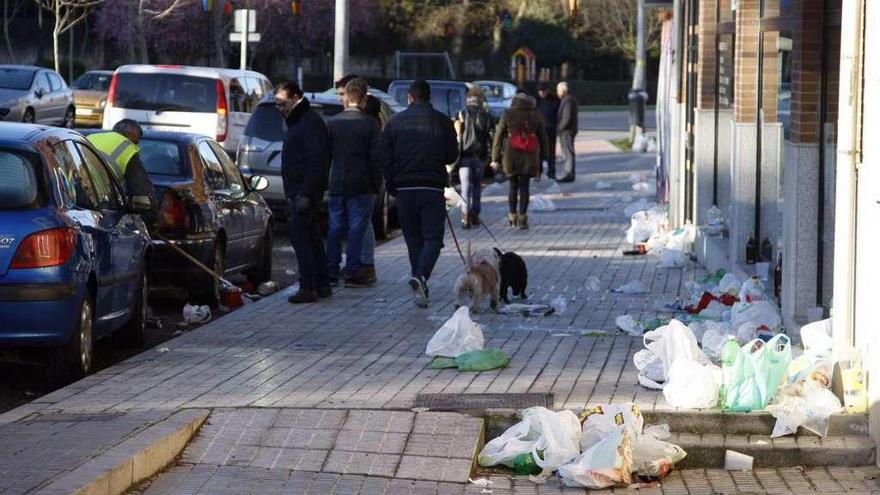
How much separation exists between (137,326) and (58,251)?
210 centimetres

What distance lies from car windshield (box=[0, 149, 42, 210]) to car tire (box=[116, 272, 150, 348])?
1796 mm

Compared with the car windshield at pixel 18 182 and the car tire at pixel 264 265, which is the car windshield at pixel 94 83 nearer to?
the car tire at pixel 264 265

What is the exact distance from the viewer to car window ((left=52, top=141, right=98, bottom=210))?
30.9 ft

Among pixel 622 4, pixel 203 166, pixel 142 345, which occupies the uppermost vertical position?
pixel 622 4

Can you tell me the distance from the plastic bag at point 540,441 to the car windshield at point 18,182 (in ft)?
10.3

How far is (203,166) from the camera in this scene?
13.6 m

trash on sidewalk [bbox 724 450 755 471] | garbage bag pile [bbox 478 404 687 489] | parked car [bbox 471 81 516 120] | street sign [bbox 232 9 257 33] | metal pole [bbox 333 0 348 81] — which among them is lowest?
trash on sidewalk [bbox 724 450 755 471]

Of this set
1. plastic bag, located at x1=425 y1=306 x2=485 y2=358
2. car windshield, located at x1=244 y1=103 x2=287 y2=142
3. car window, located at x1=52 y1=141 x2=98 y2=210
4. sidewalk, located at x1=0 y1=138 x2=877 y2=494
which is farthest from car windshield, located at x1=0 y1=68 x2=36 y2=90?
plastic bag, located at x1=425 y1=306 x2=485 y2=358

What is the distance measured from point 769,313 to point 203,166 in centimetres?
556

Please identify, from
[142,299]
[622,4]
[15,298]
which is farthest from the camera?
[622,4]

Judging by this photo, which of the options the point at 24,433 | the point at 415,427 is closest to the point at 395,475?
the point at 415,427

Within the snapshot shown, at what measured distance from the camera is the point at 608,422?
24.1ft

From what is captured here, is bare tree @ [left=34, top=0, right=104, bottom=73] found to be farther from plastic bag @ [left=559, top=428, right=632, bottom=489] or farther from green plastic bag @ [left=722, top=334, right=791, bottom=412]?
plastic bag @ [left=559, top=428, right=632, bottom=489]

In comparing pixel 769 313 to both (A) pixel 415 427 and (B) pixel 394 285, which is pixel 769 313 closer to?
(A) pixel 415 427
